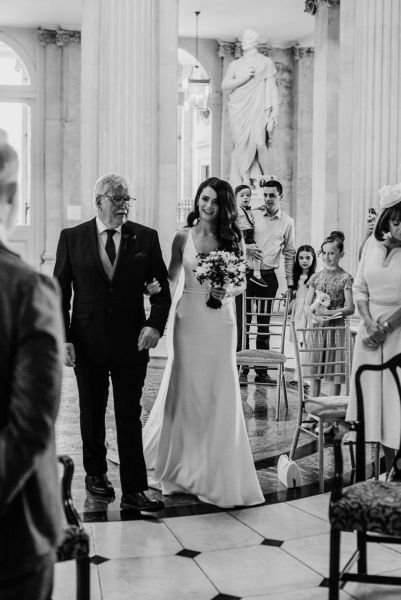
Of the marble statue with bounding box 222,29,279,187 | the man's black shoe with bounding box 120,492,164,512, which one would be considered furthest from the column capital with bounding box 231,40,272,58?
the man's black shoe with bounding box 120,492,164,512

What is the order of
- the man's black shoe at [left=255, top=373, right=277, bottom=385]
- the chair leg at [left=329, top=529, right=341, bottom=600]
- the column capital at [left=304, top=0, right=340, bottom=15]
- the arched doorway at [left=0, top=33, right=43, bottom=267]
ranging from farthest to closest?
the arched doorway at [left=0, top=33, right=43, bottom=267]
the column capital at [left=304, top=0, right=340, bottom=15]
the man's black shoe at [left=255, top=373, right=277, bottom=385]
the chair leg at [left=329, top=529, right=341, bottom=600]

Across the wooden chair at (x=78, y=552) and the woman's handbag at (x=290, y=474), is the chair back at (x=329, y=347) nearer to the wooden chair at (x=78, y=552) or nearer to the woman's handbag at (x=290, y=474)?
the woman's handbag at (x=290, y=474)

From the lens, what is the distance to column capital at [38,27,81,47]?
821 inches

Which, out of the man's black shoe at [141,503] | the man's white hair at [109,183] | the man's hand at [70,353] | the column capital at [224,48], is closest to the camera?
the man's hand at [70,353]

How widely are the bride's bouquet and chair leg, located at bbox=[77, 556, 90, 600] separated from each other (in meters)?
2.49

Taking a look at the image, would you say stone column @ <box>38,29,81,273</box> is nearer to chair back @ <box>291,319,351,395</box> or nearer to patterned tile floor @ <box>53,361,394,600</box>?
chair back @ <box>291,319,351,395</box>

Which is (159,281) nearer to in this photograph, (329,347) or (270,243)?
(329,347)

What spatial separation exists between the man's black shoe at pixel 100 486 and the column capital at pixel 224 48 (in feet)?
57.9

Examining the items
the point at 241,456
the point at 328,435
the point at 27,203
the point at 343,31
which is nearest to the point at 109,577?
the point at 241,456

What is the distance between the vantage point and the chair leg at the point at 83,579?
315 centimetres

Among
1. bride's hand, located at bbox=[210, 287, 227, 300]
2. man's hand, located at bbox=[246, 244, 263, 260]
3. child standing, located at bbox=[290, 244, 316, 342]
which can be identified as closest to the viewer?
bride's hand, located at bbox=[210, 287, 227, 300]

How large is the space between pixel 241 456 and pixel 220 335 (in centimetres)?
74

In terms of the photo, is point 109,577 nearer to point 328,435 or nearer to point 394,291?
point 394,291

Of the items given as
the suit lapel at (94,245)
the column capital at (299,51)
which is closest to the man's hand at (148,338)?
the suit lapel at (94,245)
